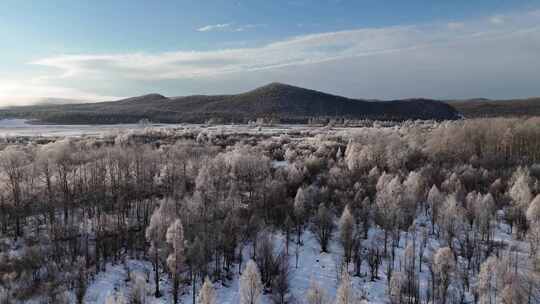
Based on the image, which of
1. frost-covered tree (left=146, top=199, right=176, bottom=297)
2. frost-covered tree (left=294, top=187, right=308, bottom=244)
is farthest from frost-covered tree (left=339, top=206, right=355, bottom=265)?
frost-covered tree (left=146, top=199, right=176, bottom=297)

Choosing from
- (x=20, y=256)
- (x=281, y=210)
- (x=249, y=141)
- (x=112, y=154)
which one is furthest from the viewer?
(x=249, y=141)

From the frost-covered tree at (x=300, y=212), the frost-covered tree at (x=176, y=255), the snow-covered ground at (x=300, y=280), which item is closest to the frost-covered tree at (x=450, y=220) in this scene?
the snow-covered ground at (x=300, y=280)

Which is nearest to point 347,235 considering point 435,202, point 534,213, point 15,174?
point 435,202

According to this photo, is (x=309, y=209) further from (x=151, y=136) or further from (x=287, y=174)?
(x=151, y=136)

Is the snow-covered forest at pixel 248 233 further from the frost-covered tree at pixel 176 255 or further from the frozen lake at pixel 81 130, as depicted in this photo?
the frozen lake at pixel 81 130

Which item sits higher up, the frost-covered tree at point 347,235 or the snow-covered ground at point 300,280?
the frost-covered tree at point 347,235

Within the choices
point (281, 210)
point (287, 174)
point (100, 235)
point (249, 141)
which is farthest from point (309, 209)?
point (249, 141)
